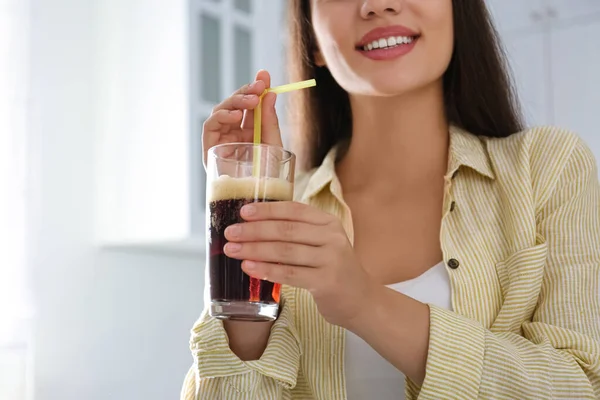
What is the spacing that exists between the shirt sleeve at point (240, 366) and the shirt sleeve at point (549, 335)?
219mm

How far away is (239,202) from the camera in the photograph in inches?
40.4

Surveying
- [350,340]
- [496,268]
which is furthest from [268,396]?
[496,268]

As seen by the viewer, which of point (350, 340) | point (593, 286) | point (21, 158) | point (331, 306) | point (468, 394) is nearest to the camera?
point (331, 306)

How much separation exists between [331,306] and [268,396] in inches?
13.9

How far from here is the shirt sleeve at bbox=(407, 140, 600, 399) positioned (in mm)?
1176

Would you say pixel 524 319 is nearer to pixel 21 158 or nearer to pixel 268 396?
pixel 268 396

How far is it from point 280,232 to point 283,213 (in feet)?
0.08

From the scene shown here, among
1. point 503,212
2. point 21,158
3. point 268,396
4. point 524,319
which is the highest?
point 21,158

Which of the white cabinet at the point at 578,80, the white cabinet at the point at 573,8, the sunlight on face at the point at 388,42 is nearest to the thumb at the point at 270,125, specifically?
the sunlight on face at the point at 388,42

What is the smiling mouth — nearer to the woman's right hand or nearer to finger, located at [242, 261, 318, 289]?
the woman's right hand

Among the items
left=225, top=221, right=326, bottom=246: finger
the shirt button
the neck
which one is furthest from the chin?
left=225, top=221, right=326, bottom=246: finger

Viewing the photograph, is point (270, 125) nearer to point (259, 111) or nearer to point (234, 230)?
point (259, 111)

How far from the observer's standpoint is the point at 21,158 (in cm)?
312

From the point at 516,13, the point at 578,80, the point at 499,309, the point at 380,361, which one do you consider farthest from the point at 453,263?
the point at 516,13
